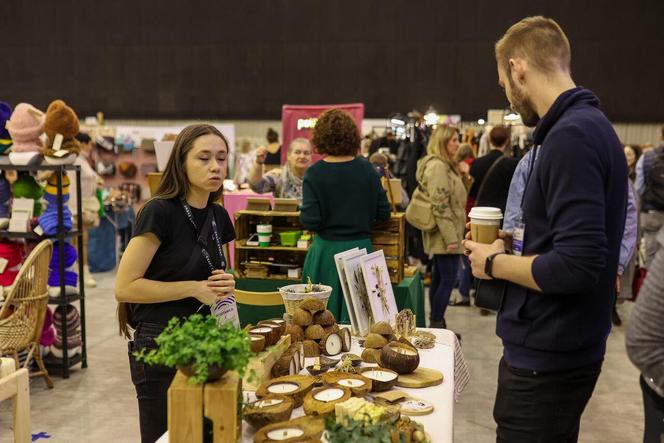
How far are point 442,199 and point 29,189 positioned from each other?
2918 millimetres

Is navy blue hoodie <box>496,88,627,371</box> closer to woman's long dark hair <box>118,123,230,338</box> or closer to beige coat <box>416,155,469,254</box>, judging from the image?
woman's long dark hair <box>118,123,230,338</box>

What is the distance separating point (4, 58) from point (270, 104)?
626 cm

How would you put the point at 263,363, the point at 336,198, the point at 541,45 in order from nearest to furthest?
the point at 541,45, the point at 263,363, the point at 336,198

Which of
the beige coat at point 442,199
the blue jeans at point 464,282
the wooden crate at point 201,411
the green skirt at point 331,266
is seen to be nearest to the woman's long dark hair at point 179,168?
the wooden crate at point 201,411

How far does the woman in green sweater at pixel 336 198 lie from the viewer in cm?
357

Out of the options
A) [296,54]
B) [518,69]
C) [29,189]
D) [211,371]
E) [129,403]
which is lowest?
[129,403]

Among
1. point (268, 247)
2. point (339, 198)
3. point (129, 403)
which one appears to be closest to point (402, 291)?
point (339, 198)

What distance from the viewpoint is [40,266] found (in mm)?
3902

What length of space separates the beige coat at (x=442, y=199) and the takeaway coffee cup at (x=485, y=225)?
333 centimetres

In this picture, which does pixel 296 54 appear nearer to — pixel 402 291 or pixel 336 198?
pixel 402 291

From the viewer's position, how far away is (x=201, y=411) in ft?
4.67

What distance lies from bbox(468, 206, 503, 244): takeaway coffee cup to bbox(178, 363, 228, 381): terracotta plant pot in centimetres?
73

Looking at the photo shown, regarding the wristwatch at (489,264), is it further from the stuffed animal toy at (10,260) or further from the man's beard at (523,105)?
the stuffed animal toy at (10,260)

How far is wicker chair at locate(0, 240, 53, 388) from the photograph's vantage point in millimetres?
3744
